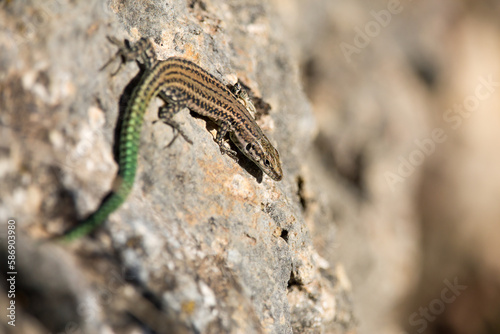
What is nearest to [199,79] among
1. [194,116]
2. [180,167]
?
[194,116]

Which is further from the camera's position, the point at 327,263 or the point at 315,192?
the point at 315,192

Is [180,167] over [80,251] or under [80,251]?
over

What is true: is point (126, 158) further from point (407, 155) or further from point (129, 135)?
point (407, 155)

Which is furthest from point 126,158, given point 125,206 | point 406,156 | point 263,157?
point 406,156

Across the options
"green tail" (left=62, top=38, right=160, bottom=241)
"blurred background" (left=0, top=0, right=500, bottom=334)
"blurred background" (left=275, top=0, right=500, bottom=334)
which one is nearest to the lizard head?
"green tail" (left=62, top=38, right=160, bottom=241)

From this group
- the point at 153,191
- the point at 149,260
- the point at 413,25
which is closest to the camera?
the point at 149,260

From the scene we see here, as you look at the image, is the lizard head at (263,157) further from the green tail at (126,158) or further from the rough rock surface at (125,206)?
the green tail at (126,158)

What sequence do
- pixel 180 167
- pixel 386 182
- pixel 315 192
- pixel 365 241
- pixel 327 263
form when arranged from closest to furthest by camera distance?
pixel 180 167, pixel 327 263, pixel 315 192, pixel 365 241, pixel 386 182

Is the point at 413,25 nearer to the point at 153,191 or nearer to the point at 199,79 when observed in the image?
the point at 199,79

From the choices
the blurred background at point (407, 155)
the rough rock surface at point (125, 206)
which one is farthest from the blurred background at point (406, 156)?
the rough rock surface at point (125, 206)
